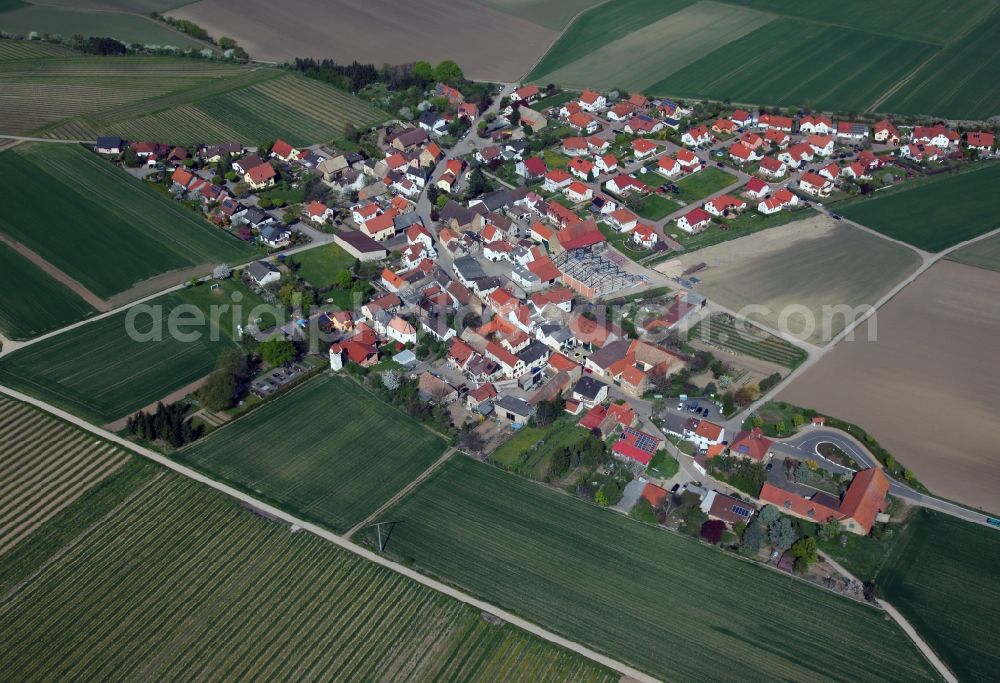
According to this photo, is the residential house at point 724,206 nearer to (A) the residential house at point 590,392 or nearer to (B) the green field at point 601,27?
(A) the residential house at point 590,392

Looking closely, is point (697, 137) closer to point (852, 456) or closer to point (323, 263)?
point (323, 263)

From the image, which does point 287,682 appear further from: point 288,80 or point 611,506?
point 288,80

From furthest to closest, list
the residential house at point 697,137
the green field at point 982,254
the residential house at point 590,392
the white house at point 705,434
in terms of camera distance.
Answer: the residential house at point 697,137 → the green field at point 982,254 → the residential house at point 590,392 → the white house at point 705,434

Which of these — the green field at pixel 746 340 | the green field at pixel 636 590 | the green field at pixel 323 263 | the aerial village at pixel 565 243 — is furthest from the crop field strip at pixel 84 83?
the green field at pixel 636 590

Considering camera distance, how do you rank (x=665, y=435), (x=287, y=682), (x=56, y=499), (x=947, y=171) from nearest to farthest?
(x=287, y=682) → (x=56, y=499) → (x=665, y=435) → (x=947, y=171)

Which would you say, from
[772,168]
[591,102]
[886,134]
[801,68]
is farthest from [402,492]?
[801,68]

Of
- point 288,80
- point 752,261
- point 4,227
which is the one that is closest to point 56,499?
point 4,227
